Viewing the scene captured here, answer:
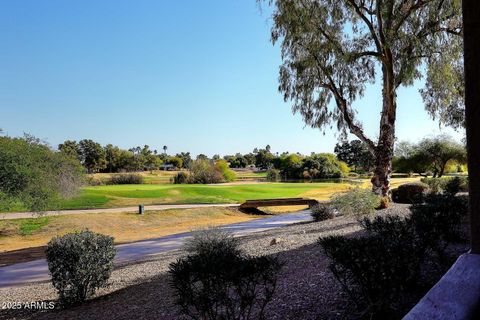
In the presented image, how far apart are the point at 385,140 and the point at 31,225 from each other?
67.8 feet

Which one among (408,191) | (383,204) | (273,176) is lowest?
(383,204)

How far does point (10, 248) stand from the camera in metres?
20.0

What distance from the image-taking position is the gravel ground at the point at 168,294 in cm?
488

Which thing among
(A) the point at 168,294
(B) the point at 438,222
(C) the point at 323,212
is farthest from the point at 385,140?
(A) the point at 168,294

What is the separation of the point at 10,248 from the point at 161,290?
15.7 m

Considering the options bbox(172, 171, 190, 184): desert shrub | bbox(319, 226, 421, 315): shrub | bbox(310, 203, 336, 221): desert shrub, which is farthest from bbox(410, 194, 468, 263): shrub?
bbox(172, 171, 190, 184): desert shrub

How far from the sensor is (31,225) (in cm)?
2453

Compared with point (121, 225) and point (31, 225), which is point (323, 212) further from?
point (31, 225)

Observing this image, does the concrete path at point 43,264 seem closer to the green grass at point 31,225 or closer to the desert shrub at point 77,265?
the desert shrub at point 77,265

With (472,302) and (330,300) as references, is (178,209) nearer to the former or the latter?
(330,300)

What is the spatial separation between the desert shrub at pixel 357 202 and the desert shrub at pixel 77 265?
1053 centimetres

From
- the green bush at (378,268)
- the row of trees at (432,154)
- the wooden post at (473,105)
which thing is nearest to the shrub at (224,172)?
the row of trees at (432,154)

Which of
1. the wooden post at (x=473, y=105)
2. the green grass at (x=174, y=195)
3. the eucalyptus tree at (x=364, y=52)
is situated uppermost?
the eucalyptus tree at (x=364, y=52)

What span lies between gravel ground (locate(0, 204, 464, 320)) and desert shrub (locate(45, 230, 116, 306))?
29 centimetres
